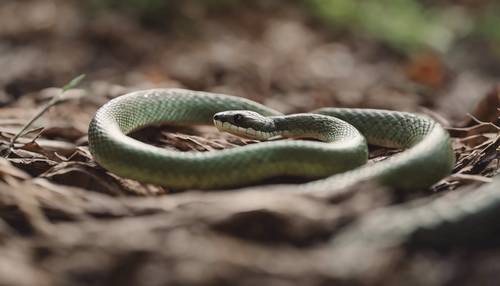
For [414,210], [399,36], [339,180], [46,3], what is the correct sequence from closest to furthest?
[414,210] < [339,180] < [399,36] < [46,3]

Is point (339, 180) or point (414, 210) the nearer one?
point (414, 210)

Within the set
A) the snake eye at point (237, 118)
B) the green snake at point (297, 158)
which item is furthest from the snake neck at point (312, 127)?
the snake eye at point (237, 118)

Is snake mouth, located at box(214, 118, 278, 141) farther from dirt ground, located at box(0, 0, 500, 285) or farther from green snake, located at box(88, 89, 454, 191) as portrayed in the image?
green snake, located at box(88, 89, 454, 191)

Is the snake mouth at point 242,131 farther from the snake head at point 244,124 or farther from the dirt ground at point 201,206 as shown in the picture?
the dirt ground at point 201,206

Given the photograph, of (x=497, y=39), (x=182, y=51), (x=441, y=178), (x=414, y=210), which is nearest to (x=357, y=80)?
(x=182, y=51)

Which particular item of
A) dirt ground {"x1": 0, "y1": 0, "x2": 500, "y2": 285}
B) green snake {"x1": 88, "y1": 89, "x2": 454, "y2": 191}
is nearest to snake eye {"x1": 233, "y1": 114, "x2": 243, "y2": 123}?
dirt ground {"x1": 0, "y1": 0, "x2": 500, "y2": 285}

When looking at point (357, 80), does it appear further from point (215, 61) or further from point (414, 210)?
point (414, 210)

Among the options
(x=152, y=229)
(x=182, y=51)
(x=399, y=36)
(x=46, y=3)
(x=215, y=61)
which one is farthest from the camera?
(x=46, y=3)
